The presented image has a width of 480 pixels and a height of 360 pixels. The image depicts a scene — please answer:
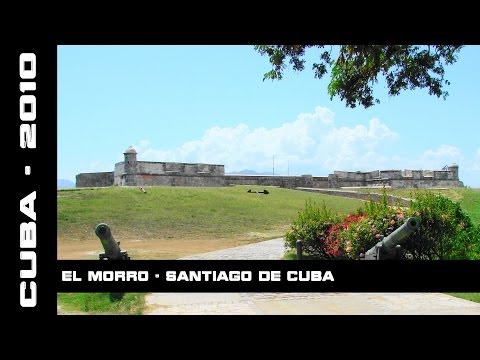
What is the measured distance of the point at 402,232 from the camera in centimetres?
767

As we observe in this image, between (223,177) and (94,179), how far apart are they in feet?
25.5

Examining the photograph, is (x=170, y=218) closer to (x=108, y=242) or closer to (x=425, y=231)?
(x=425, y=231)

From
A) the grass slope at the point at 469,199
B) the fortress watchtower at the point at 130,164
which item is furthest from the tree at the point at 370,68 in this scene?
the fortress watchtower at the point at 130,164

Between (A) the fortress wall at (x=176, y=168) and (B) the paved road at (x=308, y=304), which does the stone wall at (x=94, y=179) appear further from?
(B) the paved road at (x=308, y=304)

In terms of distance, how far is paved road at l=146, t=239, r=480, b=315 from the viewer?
625 centimetres

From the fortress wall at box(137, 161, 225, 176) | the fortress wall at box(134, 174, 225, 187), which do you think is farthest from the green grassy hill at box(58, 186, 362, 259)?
the fortress wall at box(137, 161, 225, 176)

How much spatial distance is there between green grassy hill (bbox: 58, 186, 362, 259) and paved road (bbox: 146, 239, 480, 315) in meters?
4.74

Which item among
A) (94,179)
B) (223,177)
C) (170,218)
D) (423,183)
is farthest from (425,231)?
(423,183)
